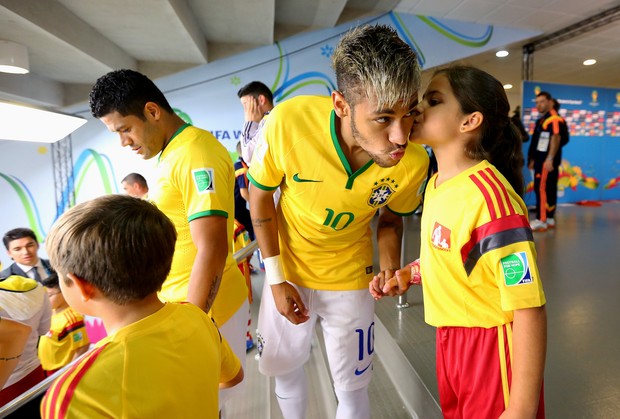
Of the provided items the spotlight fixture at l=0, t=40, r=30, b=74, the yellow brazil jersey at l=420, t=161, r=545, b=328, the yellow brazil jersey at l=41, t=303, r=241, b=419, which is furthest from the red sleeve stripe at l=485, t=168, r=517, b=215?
the spotlight fixture at l=0, t=40, r=30, b=74

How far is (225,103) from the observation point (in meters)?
5.60

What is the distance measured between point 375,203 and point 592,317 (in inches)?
79.9

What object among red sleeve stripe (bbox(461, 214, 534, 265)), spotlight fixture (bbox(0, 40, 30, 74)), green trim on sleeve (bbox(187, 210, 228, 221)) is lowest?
red sleeve stripe (bbox(461, 214, 534, 265))

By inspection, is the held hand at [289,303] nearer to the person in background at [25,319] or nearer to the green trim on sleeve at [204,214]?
the green trim on sleeve at [204,214]

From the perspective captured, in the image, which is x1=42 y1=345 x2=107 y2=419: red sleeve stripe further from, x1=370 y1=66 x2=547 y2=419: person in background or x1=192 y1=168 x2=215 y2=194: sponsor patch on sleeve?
x1=370 y1=66 x2=547 y2=419: person in background

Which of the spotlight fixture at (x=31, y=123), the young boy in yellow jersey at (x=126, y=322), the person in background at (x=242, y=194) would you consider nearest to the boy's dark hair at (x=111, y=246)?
the young boy in yellow jersey at (x=126, y=322)

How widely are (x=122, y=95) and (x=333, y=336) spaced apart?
3.52ft

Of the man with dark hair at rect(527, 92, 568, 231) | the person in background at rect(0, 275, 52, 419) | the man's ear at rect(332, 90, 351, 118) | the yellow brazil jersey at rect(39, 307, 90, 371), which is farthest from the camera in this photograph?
the man with dark hair at rect(527, 92, 568, 231)

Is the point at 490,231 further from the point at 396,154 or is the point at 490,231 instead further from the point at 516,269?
the point at 396,154

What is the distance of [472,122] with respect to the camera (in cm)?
97

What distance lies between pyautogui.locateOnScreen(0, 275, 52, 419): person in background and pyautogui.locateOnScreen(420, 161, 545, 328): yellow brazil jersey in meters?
1.90

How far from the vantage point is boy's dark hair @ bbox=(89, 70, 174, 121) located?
1.25 meters

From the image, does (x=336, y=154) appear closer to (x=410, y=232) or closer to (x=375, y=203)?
(x=375, y=203)

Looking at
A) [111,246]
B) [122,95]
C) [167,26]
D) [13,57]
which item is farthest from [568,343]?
[13,57]
